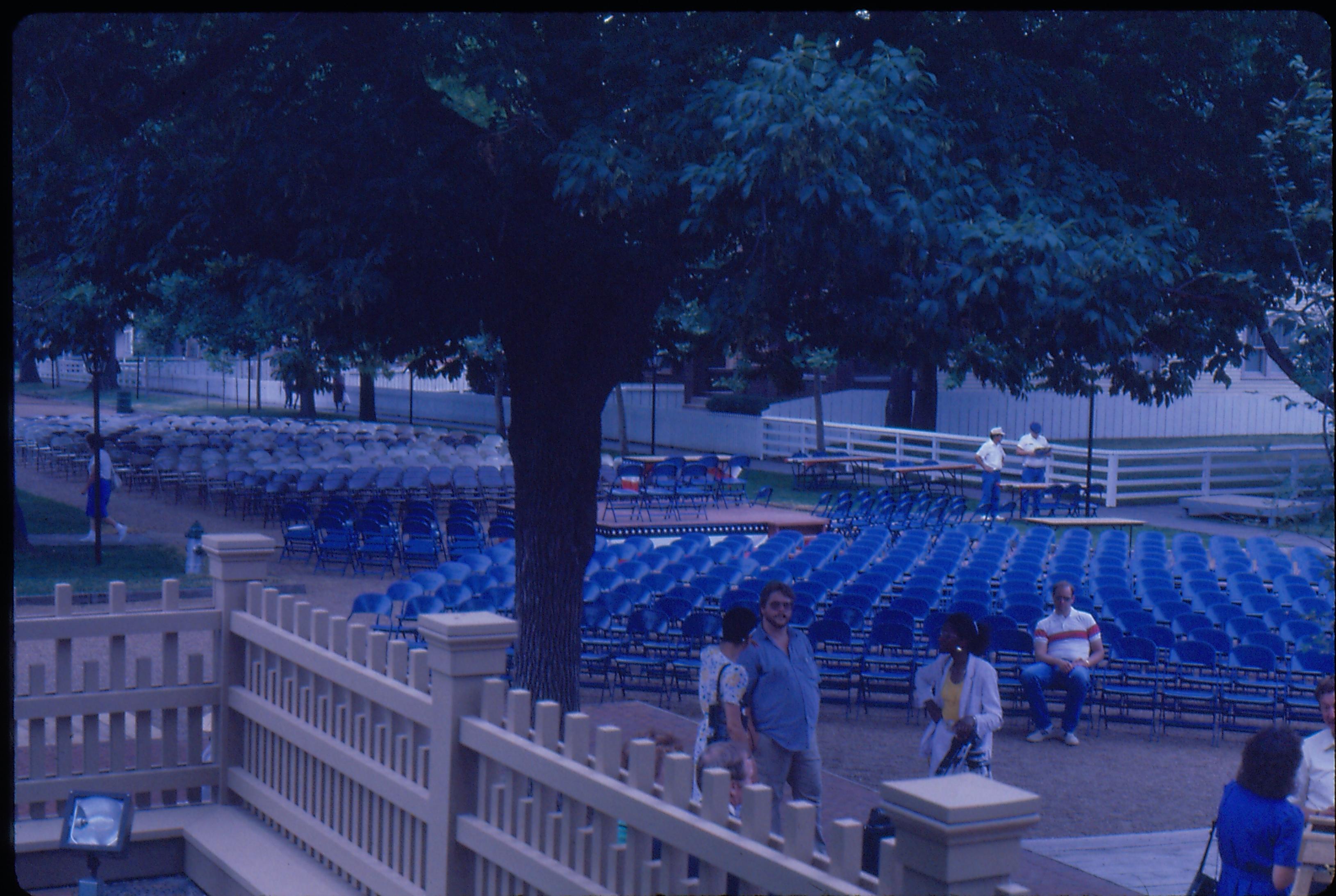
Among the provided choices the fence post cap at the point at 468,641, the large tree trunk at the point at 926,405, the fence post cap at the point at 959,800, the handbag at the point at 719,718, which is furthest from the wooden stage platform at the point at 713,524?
the fence post cap at the point at 959,800

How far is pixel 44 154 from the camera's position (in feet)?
27.6

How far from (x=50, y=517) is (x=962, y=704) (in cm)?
1925

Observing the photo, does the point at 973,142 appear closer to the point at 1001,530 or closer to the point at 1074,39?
the point at 1074,39

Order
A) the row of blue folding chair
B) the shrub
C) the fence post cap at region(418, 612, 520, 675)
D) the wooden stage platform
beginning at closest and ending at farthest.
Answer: the fence post cap at region(418, 612, 520, 675)
the row of blue folding chair
the wooden stage platform
the shrub

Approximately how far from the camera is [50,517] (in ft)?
74.4

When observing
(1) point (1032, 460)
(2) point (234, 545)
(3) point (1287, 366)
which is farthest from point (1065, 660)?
(1) point (1032, 460)

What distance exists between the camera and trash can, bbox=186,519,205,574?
16453mm

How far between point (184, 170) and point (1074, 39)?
17.0 ft

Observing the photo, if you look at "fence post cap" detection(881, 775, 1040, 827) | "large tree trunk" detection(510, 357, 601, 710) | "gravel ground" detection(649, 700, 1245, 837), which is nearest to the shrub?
"gravel ground" detection(649, 700, 1245, 837)

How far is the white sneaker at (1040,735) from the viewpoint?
1084 centimetres

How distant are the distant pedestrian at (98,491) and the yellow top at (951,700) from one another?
1204 centimetres

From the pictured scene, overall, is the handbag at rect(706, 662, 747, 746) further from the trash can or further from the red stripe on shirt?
the trash can

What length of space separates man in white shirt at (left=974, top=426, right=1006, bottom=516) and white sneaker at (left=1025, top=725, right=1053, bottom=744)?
13843 millimetres

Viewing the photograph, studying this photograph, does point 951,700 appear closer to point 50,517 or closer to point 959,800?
point 959,800
